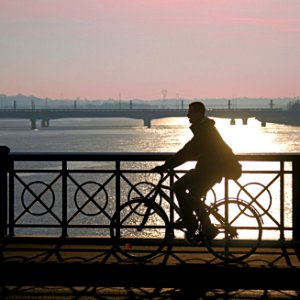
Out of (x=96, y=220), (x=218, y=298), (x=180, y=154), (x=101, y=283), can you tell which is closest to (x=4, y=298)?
(x=101, y=283)

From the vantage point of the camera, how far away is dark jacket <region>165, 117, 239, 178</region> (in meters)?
7.74

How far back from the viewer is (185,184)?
7.80 m

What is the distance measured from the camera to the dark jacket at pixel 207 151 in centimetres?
774

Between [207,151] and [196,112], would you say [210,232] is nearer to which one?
[207,151]

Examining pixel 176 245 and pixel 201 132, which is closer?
pixel 201 132

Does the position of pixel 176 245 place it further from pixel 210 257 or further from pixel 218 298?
pixel 218 298

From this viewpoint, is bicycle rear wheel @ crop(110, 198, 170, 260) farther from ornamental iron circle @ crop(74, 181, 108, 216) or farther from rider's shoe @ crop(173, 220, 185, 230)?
ornamental iron circle @ crop(74, 181, 108, 216)

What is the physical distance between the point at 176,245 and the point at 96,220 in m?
30.2

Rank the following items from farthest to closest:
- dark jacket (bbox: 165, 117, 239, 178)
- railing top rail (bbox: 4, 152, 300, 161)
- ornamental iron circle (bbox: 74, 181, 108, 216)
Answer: ornamental iron circle (bbox: 74, 181, 108, 216)
railing top rail (bbox: 4, 152, 300, 161)
dark jacket (bbox: 165, 117, 239, 178)

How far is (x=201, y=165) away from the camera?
784 centimetres

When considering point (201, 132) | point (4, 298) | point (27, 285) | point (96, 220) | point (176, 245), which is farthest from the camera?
point (96, 220)

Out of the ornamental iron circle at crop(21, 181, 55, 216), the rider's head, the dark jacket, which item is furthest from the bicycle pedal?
the ornamental iron circle at crop(21, 181, 55, 216)

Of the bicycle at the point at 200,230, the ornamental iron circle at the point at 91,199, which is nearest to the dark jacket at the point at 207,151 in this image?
the bicycle at the point at 200,230

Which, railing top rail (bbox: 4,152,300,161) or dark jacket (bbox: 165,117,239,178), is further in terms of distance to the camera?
railing top rail (bbox: 4,152,300,161)
